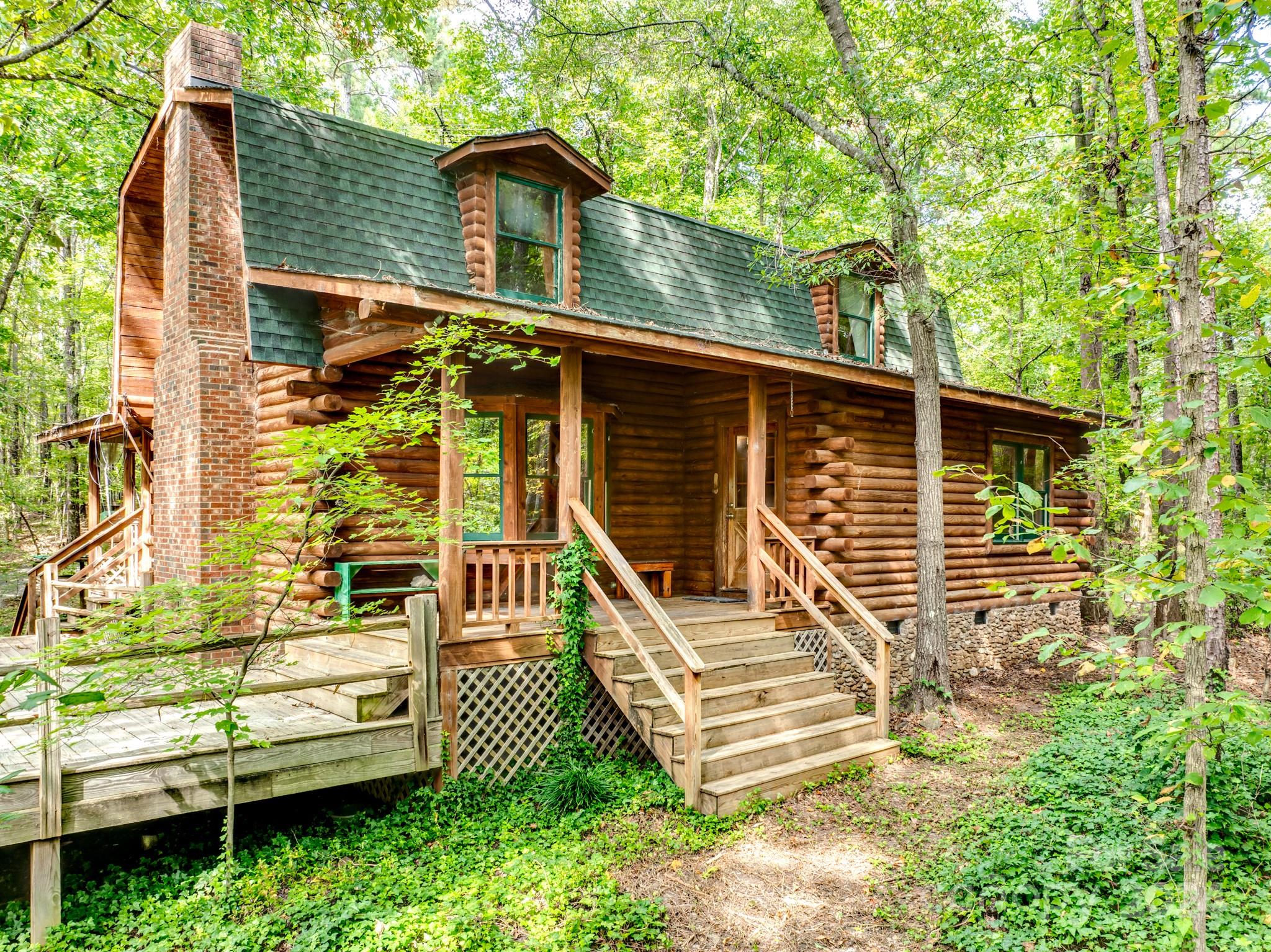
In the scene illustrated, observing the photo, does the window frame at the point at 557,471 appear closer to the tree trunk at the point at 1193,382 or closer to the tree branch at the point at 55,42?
the tree branch at the point at 55,42

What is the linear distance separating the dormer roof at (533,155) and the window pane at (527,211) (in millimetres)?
302

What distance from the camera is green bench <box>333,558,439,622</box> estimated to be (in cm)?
758

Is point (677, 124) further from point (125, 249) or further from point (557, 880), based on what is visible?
point (557, 880)

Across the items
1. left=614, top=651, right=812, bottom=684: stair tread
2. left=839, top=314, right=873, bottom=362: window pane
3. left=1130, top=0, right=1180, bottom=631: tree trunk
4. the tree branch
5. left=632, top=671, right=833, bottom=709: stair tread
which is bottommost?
left=632, top=671, right=833, bottom=709: stair tread

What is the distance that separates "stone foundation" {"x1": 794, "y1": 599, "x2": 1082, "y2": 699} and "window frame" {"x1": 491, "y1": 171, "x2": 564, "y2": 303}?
5.05 meters

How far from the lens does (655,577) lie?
35.5ft

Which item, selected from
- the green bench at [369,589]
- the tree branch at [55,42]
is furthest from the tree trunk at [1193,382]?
the tree branch at [55,42]

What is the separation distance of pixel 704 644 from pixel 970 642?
5951 mm

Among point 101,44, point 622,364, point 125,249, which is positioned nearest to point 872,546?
point 622,364

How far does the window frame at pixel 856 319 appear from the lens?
12.1 meters

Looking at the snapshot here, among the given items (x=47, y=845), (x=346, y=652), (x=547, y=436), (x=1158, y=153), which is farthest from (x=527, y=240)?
(x=47, y=845)

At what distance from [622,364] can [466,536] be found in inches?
130

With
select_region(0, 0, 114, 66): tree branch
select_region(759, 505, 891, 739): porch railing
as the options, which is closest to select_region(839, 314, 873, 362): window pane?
select_region(759, 505, 891, 739): porch railing

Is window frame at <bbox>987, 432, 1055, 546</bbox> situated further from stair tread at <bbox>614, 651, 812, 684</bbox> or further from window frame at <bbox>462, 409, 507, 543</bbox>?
window frame at <bbox>462, 409, 507, 543</bbox>
